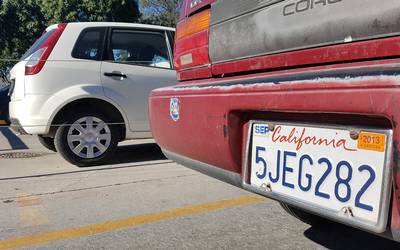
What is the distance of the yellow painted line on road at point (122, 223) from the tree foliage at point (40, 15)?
62.0 ft

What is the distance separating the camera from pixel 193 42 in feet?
10.0

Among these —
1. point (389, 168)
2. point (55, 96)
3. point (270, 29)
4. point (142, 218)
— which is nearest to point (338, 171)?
point (389, 168)

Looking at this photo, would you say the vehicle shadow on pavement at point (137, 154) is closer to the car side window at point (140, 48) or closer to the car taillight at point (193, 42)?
the car side window at point (140, 48)

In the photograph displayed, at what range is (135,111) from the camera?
6.17 metres

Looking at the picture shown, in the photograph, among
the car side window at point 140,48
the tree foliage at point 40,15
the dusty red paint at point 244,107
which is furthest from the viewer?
the tree foliage at point 40,15

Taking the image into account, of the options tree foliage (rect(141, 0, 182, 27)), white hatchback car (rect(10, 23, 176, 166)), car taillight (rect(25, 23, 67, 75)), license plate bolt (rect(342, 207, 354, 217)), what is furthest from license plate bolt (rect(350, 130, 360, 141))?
tree foliage (rect(141, 0, 182, 27))

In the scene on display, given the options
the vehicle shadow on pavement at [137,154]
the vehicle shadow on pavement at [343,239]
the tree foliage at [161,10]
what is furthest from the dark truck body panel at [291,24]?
the tree foliage at [161,10]

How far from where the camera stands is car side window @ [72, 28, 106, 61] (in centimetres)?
598

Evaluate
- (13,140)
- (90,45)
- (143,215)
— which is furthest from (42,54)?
(13,140)

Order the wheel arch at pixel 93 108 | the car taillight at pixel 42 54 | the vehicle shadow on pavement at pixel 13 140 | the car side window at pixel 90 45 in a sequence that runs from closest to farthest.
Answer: the car taillight at pixel 42 54 → the wheel arch at pixel 93 108 → the car side window at pixel 90 45 → the vehicle shadow on pavement at pixel 13 140

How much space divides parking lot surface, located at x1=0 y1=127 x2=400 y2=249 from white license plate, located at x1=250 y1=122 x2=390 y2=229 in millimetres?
1079

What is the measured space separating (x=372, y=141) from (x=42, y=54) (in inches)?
185

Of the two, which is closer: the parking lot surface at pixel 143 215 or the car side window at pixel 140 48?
the parking lot surface at pixel 143 215

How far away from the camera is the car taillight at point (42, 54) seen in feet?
18.7
